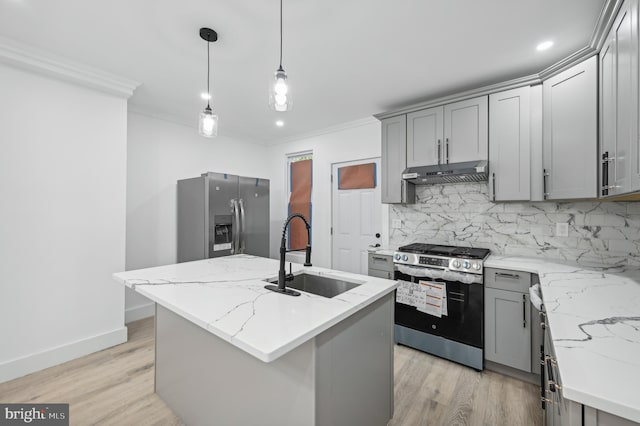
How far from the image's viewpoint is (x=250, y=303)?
1.32 meters

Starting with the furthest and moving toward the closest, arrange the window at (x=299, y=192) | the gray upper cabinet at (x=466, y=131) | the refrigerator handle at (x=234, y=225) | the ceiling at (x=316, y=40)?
the window at (x=299, y=192), the refrigerator handle at (x=234, y=225), the gray upper cabinet at (x=466, y=131), the ceiling at (x=316, y=40)

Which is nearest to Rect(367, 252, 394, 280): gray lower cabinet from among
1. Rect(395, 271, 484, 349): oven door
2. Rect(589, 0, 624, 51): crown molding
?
Rect(395, 271, 484, 349): oven door

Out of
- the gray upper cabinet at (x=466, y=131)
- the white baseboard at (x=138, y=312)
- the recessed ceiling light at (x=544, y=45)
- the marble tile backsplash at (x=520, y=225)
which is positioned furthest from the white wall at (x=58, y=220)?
the recessed ceiling light at (x=544, y=45)

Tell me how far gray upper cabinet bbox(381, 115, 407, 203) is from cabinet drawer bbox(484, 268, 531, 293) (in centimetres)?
119

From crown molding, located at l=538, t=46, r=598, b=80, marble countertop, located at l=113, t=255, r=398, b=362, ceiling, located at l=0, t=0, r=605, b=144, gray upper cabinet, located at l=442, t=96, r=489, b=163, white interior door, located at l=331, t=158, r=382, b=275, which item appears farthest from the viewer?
white interior door, located at l=331, t=158, r=382, b=275

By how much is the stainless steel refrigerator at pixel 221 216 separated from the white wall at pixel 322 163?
2.86 feet

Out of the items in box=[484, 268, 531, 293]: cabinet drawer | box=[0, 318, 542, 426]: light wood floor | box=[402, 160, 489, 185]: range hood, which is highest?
box=[402, 160, 489, 185]: range hood

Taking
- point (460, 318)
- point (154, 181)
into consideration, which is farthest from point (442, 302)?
point (154, 181)

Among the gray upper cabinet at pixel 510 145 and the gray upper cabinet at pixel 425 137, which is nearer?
the gray upper cabinet at pixel 510 145

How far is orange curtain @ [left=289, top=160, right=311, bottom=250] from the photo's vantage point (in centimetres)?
459

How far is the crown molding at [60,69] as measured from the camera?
2.14m

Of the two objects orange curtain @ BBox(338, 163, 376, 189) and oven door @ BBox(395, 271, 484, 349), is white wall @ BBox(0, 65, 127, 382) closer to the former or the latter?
orange curtain @ BBox(338, 163, 376, 189)

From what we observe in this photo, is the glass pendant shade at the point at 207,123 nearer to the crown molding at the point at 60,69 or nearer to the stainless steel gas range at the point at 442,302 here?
the crown molding at the point at 60,69

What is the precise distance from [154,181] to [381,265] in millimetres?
3066
